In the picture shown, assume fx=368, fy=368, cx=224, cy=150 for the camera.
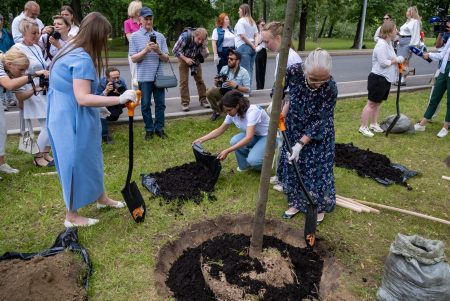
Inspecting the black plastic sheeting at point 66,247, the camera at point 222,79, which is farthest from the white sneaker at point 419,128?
the black plastic sheeting at point 66,247

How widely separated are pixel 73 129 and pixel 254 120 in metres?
1.99

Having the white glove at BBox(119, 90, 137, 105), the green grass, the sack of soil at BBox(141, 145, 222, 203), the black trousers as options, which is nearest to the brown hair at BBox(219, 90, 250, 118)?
the sack of soil at BBox(141, 145, 222, 203)

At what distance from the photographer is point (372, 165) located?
5090 mm

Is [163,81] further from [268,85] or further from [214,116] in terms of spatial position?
[268,85]

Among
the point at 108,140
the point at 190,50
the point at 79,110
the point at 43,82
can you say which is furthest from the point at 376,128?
the point at 43,82

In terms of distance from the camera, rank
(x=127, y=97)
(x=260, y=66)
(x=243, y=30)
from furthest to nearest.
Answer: (x=260, y=66) → (x=243, y=30) → (x=127, y=97)

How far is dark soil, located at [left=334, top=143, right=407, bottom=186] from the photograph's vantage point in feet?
15.9

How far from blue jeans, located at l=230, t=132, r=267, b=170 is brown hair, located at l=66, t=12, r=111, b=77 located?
221cm

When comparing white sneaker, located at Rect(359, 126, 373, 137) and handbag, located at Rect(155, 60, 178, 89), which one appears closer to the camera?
handbag, located at Rect(155, 60, 178, 89)

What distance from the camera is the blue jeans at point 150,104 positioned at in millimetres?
5781

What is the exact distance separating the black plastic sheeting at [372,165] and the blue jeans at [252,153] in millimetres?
1263

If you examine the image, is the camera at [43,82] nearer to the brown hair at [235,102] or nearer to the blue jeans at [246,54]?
the brown hair at [235,102]

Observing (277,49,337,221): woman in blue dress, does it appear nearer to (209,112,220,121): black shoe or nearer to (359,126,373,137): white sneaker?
(359,126,373,137): white sneaker

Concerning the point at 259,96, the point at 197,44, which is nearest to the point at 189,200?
the point at 197,44
